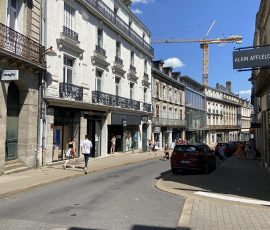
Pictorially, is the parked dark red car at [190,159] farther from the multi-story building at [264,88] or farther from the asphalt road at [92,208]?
the asphalt road at [92,208]

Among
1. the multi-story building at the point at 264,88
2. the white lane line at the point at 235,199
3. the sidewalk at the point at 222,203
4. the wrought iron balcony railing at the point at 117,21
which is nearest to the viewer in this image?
the sidewalk at the point at 222,203

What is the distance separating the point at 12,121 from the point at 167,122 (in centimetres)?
3035

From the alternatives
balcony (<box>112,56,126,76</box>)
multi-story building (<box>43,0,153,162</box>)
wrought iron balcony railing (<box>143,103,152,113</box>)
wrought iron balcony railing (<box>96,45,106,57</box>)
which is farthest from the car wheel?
wrought iron balcony railing (<box>143,103,152,113</box>)

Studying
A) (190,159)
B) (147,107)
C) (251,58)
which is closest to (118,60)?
(147,107)

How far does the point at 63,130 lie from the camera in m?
22.3

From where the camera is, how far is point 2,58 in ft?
50.2

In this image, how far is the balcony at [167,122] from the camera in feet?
139

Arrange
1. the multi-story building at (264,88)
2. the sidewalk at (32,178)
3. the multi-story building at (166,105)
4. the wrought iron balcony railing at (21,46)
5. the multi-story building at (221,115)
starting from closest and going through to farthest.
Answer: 1. the sidewalk at (32,178)
2. the wrought iron balcony railing at (21,46)
3. the multi-story building at (264,88)
4. the multi-story building at (166,105)
5. the multi-story building at (221,115)

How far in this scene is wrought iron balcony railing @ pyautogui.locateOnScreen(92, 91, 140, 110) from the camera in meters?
26.1

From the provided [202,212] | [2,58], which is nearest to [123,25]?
[2,58]

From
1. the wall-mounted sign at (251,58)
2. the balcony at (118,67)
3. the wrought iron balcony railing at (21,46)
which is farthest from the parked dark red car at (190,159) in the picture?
the balcony at (118,67)

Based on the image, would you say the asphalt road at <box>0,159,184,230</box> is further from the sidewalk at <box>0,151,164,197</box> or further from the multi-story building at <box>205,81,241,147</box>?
the multi-story building at <box>205,81,241,147</box>

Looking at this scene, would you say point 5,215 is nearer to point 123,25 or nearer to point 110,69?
point 110,69

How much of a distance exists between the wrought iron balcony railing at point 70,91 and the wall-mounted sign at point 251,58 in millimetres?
12151
